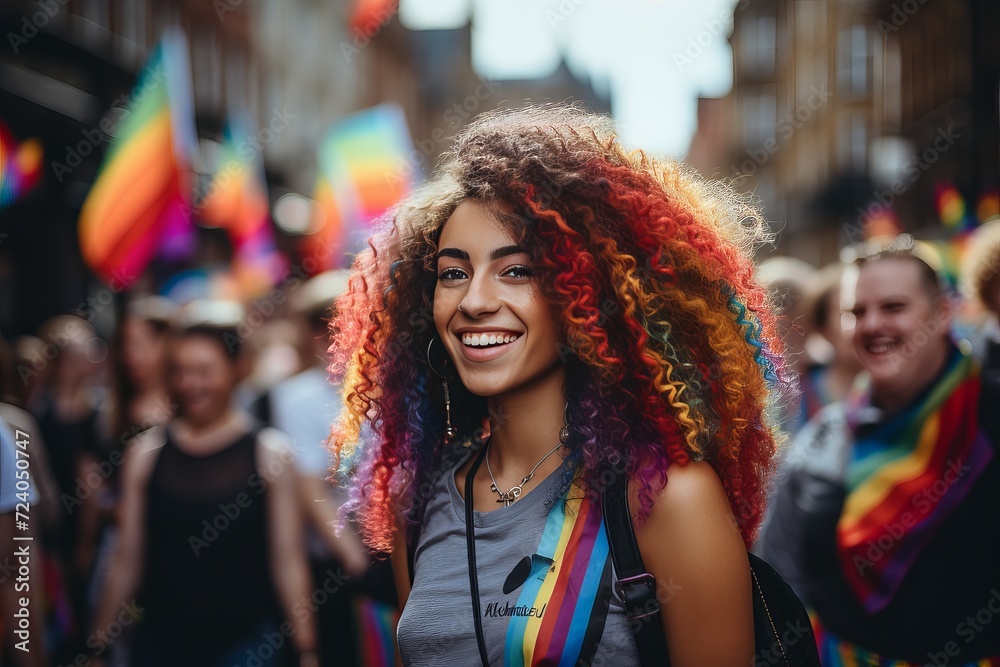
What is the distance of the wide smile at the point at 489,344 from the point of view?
6.24ft

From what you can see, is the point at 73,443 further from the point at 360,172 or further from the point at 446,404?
the point at 446,404

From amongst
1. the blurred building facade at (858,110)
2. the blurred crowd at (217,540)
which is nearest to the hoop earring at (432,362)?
the blurred building facade at (858,110)

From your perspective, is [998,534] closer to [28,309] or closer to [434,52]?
[28,309]

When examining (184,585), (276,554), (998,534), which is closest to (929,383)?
(998,534)

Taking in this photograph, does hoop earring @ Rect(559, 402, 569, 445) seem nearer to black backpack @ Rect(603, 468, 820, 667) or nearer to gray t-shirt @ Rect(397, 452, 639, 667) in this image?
gray t-shirt @ Rect(397, 452, 639, 667)

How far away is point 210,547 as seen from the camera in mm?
3738

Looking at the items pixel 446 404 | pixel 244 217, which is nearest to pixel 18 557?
pixel 446 404

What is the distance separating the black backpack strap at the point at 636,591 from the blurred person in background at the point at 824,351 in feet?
11.3

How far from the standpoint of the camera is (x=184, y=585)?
3.70 metres

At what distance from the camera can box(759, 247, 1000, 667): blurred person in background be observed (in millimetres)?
2852

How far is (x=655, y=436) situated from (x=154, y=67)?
607cm

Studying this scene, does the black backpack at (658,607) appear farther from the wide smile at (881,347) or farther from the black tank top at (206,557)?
the black tank top at (206,557)

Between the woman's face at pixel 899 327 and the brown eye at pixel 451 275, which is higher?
the brown eye at pixel 451 275

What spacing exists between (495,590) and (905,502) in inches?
71.5
